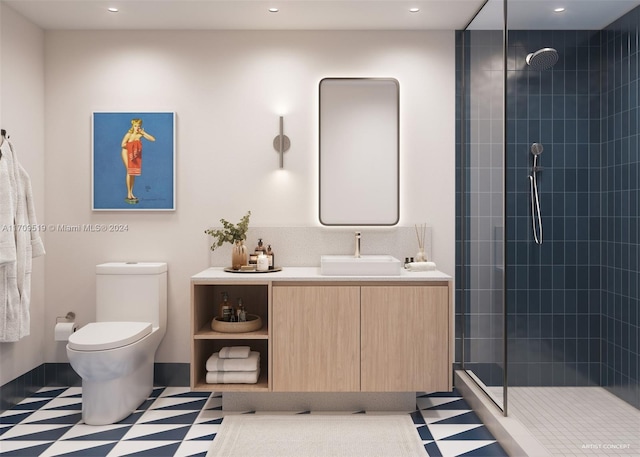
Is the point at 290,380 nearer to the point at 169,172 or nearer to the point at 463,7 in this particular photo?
the point at 169,172

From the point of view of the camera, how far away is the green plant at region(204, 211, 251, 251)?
136 inches

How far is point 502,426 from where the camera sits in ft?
8.98

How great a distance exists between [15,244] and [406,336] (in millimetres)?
2356

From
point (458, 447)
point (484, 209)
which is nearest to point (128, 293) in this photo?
point (458, 447)

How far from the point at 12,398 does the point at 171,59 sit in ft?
7.94

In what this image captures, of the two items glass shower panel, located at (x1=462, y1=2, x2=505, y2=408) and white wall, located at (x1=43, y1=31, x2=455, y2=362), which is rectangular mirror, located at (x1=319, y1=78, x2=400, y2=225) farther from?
glass shower panel, located at (x1=462, y1=2, x2=505, y2=408)

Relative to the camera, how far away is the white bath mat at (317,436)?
2.68 m

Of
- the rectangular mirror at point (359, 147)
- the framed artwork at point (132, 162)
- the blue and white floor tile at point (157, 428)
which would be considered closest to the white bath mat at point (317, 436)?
the blue and white floor tile at point (157, 428)

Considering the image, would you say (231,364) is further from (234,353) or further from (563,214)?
(563,214)

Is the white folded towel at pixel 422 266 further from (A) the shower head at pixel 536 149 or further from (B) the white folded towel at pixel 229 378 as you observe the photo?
(B) the white folded towel at pixel 229 378

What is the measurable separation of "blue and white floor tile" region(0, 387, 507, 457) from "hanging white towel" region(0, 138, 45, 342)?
0.52m

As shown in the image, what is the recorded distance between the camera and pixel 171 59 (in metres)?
3.67

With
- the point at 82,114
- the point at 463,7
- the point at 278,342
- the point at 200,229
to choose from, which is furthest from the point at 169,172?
the point at 463,7

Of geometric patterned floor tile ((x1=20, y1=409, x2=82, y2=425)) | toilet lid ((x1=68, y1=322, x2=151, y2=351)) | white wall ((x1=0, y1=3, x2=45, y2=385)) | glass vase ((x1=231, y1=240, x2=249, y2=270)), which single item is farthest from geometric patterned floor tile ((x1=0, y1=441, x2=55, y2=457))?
glass vase ((x1=231, y1=240, x2=249, y2=270))
